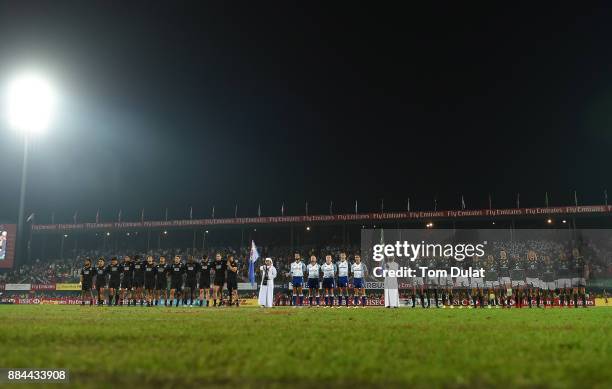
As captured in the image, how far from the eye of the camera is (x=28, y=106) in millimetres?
37062

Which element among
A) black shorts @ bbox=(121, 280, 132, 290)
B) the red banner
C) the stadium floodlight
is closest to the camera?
black shorts @ bbox=(121, 280, 132, 290)

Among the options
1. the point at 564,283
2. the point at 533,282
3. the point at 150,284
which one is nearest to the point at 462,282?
the point at 533,282

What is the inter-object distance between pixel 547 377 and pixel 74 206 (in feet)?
240

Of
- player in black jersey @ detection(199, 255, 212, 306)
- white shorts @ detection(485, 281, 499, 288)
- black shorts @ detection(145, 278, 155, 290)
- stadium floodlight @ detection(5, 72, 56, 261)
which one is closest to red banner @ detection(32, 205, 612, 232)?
stadium floodlight @ detection(5, 72, 56, 261)

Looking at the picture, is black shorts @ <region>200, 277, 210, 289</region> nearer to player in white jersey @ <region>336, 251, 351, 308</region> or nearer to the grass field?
player in white jersey @ <region>336, 251, 351, 308</region>

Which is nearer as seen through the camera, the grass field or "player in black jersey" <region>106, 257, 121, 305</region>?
the grass field

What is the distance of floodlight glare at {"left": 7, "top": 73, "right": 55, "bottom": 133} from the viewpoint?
36906 millimetres

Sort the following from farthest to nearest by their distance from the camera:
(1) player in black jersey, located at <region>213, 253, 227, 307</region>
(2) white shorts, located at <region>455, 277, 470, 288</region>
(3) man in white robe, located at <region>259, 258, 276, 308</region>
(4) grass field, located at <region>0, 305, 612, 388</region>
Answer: (2) white shorts, located at <region>455, 277, 470, 288</region>, (1) player in black jersey, located at <region>213, 253, 227, 307</region>, (3) man in white robe, located at <region>259, 258, 276, 308</region>, (4) grass field, located at <region>0, 305, 612, 388</region>

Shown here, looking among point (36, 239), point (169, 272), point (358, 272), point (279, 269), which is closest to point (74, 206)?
point (36, 239)

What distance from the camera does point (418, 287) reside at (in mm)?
24750

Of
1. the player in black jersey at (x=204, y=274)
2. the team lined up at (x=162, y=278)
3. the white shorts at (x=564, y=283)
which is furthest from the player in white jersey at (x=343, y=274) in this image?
the white shorts at (x=564, y=283)

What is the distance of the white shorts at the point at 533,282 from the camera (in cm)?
2439

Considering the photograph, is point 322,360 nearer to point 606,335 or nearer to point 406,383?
point 406,383

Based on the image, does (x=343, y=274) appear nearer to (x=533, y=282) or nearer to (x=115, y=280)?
(x=533, y=282)
